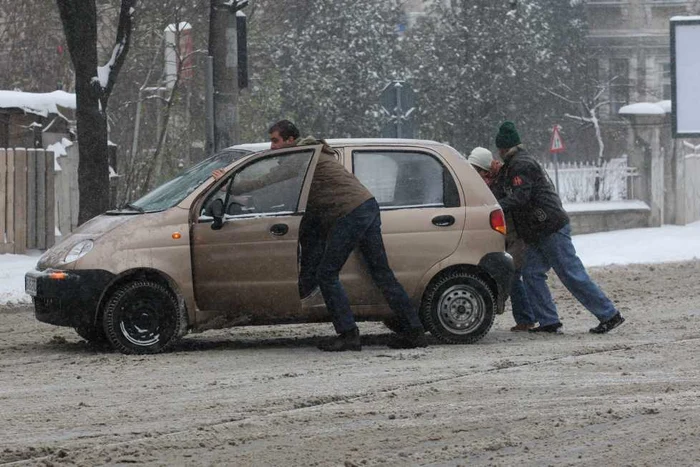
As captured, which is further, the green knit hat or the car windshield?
the green knit hat

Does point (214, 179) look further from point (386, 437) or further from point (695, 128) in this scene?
point (695, 128)

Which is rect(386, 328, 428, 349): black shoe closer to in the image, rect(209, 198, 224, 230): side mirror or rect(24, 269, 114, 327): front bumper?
rect(209, 198, 224, 230): side mirror

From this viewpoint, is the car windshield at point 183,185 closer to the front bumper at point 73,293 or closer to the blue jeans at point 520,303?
the front bumper at point 73,293

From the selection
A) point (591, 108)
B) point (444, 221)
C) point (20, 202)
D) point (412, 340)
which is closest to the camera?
point (412, 340)

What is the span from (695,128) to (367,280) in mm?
20594

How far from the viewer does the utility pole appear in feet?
56.2

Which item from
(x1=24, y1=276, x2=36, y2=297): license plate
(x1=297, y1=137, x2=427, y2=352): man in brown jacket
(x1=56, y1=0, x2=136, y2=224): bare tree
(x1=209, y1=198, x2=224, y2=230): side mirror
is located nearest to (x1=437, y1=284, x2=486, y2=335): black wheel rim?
(x1=297, y1=137, x2=427, y2=352): man in brown jacket

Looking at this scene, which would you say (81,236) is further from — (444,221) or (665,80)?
(665,80)

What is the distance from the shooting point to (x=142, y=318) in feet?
35.9

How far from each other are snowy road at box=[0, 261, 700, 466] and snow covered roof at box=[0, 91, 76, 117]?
27.6 feet

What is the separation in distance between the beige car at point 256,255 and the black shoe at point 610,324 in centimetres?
118

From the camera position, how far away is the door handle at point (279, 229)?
10.9 metres

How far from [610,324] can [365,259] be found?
2.36m

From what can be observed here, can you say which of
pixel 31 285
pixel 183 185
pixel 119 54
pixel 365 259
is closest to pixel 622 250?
pixel 119 54
